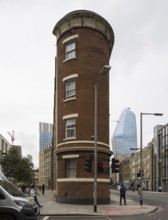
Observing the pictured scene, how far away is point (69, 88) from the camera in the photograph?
38.1 metres

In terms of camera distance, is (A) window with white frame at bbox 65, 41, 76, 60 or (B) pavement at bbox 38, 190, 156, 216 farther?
(A) window with white frame at bbox 65, 41, 76, 60

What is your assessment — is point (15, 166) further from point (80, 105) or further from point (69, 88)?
point (80, 105)

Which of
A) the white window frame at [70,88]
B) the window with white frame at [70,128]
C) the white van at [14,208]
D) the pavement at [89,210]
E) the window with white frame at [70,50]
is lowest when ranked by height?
the pavement at [89,210]

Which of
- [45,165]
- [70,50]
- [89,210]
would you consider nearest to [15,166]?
[70,50]

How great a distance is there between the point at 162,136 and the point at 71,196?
81675 millimetres

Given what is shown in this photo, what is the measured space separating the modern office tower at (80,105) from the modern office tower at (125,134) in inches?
4548

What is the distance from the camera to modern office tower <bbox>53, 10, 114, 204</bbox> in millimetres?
35531

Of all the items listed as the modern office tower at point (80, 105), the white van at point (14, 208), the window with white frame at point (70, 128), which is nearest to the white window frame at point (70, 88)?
the modern office tower at point (80, 105)

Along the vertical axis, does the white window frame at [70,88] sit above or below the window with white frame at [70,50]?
below

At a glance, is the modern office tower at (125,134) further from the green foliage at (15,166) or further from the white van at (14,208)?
the white van at (14,208)

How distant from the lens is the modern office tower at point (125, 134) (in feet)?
516

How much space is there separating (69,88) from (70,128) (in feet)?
11.5

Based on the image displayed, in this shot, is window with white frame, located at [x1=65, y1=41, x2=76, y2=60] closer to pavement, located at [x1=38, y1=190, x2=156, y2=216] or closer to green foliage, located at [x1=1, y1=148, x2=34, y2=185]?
pavement, located at [x1=38, y1=190, x2=156, y2=216]

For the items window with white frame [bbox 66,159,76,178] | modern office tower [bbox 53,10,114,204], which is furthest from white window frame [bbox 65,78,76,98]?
window with white frame [bbox 66,159,76,178]
